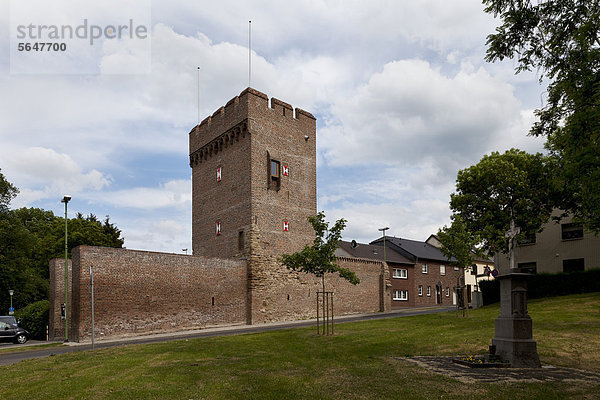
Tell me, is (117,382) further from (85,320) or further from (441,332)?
(85,320)

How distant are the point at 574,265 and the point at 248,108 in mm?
31032

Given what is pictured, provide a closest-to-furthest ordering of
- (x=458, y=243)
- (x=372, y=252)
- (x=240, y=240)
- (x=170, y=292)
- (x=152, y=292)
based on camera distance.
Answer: (x=458, y=243)
(x=152, y=292)
(x=170, y=292)
(x=240, y=240)
(x=372, y=252)

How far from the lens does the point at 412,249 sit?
2430 inches

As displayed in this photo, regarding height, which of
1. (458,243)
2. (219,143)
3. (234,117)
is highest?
(234,117)

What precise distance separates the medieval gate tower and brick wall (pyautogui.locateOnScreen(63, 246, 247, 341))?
7.79ft

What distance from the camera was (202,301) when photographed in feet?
104

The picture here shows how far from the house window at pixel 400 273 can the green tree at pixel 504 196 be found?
66.1ft

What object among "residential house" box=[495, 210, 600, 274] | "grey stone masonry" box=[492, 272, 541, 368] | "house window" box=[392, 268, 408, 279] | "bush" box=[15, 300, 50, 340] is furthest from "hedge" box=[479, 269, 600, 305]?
"bush" box=[15, 300, 50, 340]

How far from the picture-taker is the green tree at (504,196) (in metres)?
34.9

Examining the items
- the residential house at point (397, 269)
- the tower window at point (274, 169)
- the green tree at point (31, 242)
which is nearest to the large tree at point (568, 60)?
the tower window at point (274, 169)

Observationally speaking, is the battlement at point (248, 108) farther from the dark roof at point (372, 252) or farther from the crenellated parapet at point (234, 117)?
the dark roof at point (372, 252)

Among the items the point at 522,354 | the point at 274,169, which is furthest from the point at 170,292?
the point at 522,354

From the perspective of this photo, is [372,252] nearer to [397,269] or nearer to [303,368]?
[397,269]

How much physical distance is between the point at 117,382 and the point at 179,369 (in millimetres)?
1966
